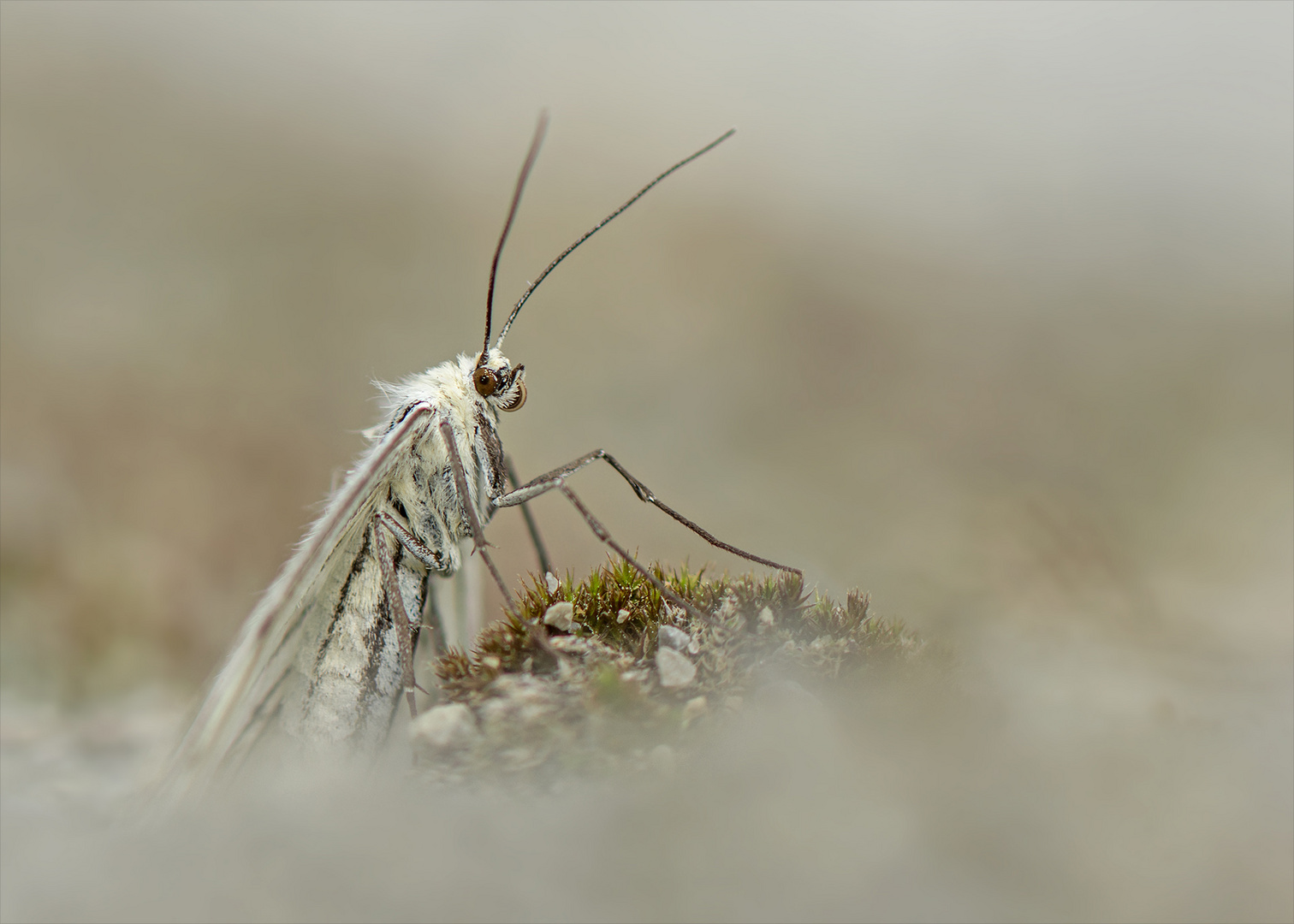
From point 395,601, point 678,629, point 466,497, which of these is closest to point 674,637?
point 678,629

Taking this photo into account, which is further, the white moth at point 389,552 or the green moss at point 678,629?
the white moth at point 389,552

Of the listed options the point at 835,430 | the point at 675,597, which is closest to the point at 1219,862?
the point at 675,597

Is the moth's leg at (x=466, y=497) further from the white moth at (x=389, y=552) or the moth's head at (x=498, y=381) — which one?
the moth's head at (x=498, y=381)

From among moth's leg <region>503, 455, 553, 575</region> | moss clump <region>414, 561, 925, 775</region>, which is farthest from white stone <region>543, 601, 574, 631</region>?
moth's leg <region>503, 455, 553, 575</region>

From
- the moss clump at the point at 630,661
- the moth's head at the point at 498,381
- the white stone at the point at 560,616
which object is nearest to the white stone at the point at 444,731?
the moss clump at the point at 630,661

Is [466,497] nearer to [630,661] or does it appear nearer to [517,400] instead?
[517,400]
